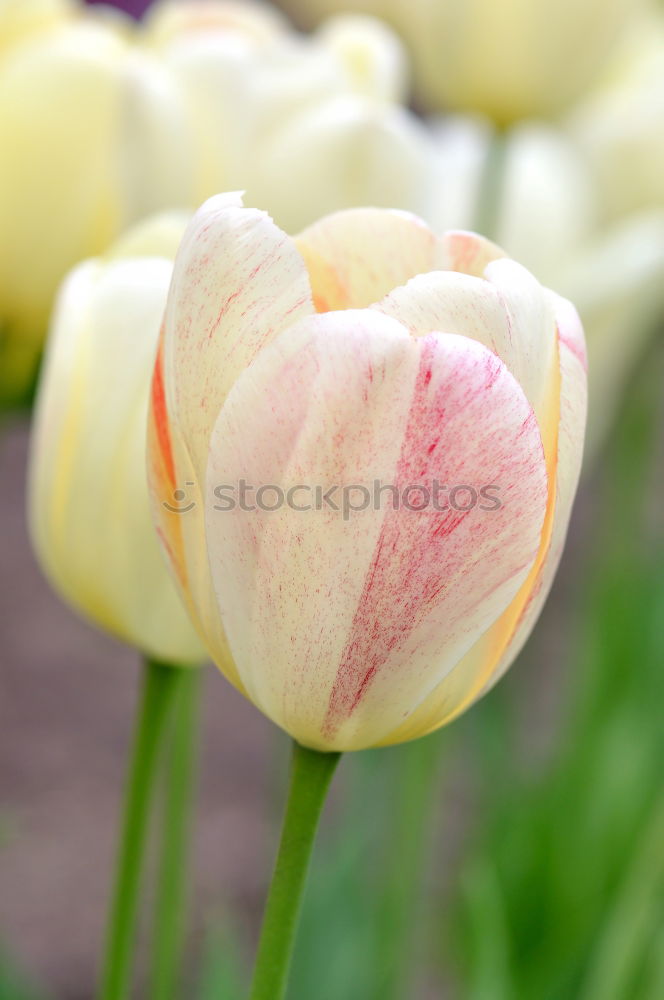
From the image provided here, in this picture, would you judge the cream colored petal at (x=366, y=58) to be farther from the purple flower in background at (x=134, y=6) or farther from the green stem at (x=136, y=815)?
the purple flower in background at (x=134, y=6)

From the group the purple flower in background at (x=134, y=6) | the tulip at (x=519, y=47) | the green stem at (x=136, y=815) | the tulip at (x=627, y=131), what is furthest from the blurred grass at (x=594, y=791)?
the purple flower in background at (x=134, y=6)

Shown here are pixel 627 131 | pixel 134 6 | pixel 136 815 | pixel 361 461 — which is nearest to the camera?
pixel 361 461

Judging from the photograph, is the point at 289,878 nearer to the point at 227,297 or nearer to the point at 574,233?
the point at 227,297

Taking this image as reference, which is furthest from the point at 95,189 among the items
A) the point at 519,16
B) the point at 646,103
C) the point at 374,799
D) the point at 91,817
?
the point at 91,817

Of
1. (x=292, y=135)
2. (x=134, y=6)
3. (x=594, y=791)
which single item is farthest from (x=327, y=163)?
(x=134, y=6)

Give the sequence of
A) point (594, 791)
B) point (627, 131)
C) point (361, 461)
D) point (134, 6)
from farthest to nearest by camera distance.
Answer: point (134, 6) → point (594, 791) → point (627, 131) → point (361, 461)

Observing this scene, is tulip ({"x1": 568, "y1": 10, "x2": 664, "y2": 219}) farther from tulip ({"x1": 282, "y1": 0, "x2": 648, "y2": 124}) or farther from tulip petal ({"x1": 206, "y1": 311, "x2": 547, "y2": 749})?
tulip petal ({"x1": 206, "y1": 311, "x2": 547, "y2": 749})

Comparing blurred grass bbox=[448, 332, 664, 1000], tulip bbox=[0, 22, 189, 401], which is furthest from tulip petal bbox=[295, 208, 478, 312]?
blurred grass bbox=[448, 332, 664, 1000]
